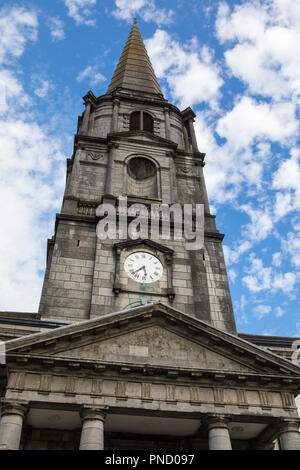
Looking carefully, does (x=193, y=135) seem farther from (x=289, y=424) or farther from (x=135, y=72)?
(x=289, y=424)

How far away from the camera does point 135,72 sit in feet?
121

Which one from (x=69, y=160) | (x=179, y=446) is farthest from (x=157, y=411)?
(x=69, y=160)

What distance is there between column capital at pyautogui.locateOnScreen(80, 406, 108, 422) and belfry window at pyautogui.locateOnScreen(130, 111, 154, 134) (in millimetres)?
20980

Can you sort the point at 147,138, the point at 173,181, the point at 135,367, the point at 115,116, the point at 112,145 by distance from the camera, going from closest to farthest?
the point at 135,367 → the point at 173,181 → the point at 112,145 → the point at 147,138 → the point at 115,116

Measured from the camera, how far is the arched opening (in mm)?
26600

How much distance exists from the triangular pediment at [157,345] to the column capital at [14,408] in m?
1.54

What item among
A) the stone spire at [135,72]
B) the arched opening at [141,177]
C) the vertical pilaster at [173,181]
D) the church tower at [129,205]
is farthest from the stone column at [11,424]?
the stone spire at [135,72]

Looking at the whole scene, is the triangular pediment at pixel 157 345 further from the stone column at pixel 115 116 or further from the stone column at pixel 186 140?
the stone column at pixel 186 140

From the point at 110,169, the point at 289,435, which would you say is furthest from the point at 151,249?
the point at 289,435

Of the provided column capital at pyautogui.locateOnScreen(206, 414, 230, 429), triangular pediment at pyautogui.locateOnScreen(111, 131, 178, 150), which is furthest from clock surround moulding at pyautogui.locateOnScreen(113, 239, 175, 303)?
triangular pediment at pyautogui.locateOnScreen(111, 131, 178, 150)

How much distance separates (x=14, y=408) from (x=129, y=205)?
13.4 m

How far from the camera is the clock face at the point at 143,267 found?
20.7 meters

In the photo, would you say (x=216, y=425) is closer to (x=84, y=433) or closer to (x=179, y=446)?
(x=179, y=446)

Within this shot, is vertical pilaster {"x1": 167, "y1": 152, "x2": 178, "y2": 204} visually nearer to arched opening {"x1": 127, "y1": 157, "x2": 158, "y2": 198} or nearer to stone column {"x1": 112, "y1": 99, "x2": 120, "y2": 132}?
arched opening {"x1": 127, "y1": 157, "x2": 158, "y2": 198}
